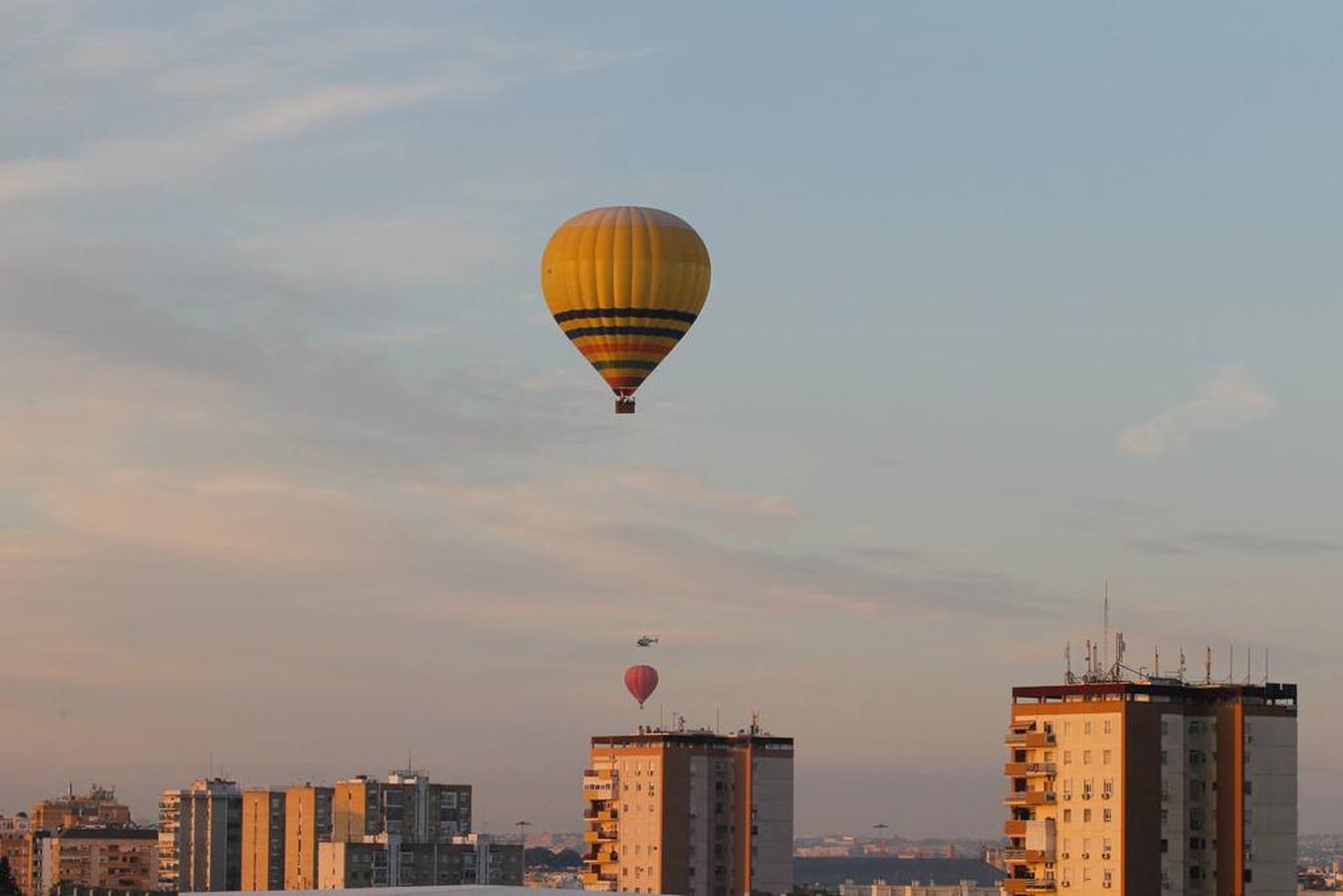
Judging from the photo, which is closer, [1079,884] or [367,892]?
[367,892]

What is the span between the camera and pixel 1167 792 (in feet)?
497

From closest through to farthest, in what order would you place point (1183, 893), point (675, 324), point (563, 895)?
point (563, 895)
point (675, 324)
point (1183, 893)

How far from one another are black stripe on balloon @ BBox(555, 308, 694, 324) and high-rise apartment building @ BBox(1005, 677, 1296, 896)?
178 ft

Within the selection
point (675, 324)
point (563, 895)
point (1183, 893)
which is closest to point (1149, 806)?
point (1183, 893)

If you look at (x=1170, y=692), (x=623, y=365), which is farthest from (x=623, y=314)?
(x=1170, y=692)

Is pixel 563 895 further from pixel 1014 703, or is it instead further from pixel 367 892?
pixel 1014 703

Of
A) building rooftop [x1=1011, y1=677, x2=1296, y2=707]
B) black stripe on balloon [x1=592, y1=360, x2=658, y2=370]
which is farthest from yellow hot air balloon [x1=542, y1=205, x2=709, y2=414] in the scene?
building rooftop [x1=1011, y1=677, x2=1296, y2=707]

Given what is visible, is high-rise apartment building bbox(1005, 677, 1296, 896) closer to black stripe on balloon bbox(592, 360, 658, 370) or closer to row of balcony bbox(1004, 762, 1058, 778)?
row of balcony bbox(1004, 762, 1058, 778)

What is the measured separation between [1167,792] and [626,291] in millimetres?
59426

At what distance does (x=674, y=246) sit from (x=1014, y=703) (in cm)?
5890

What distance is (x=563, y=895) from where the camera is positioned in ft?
296

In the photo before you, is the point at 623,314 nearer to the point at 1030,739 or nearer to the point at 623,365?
the point at 623,365

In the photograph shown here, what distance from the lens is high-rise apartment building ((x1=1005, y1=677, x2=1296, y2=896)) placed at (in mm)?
150375

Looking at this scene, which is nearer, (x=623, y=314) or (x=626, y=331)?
(x=626, y=331)
